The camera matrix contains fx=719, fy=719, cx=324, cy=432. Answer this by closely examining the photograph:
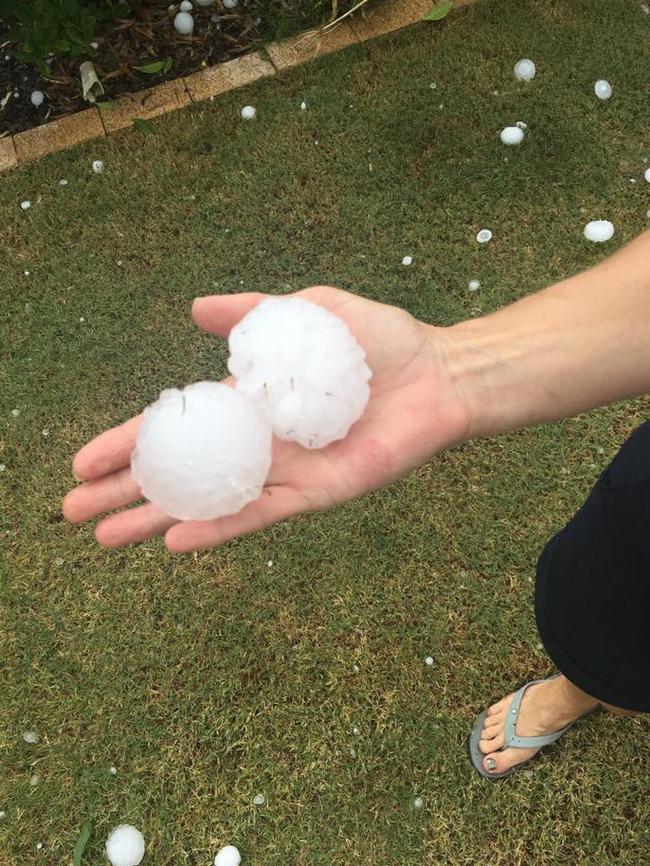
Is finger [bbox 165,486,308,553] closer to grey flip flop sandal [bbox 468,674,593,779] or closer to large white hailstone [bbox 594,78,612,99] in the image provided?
grey flip flop sandal [bbox 468,674,593,779]

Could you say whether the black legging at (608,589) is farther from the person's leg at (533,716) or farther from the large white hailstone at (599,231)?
the large white hailstone at (599,231)

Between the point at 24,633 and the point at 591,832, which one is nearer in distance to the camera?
the point at 591,832

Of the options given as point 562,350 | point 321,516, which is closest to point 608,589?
point 562,350

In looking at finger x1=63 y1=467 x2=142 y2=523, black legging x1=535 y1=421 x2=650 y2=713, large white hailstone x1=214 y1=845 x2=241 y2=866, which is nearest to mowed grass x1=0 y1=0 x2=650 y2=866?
large white hailstone x1=214 y1=845 x2=241 y2=866

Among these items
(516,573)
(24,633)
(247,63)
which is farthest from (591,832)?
(247,63)

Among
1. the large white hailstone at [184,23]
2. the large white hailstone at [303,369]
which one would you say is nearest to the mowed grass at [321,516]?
the large white hailstone at [184,23]

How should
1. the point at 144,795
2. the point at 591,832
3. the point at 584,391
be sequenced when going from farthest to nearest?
the point at 144,795
the point at 591,832
the point at 584,391

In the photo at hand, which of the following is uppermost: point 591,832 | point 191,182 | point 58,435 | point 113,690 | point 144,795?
point 191,182

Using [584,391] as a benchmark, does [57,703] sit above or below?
below

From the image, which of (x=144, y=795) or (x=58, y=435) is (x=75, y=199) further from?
(x=144, y=795)
